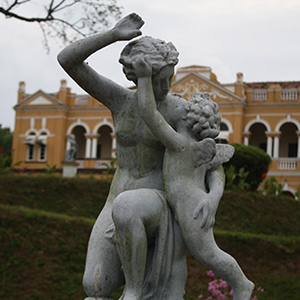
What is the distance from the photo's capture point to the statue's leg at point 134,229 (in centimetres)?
295

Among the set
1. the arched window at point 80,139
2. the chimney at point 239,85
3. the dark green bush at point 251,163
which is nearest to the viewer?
the dark green bush at point 251,163

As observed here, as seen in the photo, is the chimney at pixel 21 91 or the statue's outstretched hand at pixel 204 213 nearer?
the statue's outstretched hand at pixel 204 213

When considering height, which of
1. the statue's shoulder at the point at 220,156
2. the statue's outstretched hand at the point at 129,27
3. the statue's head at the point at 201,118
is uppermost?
the statue's outstretched hand at the point at 129,27

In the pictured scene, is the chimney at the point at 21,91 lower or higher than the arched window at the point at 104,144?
higher

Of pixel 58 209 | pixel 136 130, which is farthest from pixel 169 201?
pixel 58 209

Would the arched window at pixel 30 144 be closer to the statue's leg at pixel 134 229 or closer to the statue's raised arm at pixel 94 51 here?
the statue's raised arm at pixel 94 51

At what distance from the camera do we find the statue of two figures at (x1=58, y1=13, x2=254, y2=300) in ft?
9.89

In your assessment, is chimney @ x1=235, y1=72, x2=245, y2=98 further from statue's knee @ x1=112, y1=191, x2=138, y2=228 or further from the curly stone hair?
statue's knee @ x1=112, y1=191, x2=138, y2=228

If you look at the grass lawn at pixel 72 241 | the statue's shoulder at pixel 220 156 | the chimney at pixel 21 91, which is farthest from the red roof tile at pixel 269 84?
the statue's shoulder at pixel 220 156

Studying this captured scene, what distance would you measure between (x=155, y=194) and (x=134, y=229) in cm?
23

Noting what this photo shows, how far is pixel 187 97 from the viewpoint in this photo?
32.4 m

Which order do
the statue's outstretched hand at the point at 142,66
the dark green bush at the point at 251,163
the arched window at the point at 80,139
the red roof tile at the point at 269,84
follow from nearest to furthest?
1. the statue's outstretched hand at the point at 142,66
2. the dark green bush at the point at 251,163
3. the red roof tile at the point at 269,84
4. the arched window at the point at 80,139

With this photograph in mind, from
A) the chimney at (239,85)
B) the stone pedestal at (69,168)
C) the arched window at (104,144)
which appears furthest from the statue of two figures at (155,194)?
the arched window at (104,144)

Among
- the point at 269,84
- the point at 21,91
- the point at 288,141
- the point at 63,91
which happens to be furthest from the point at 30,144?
the point at 288,141
